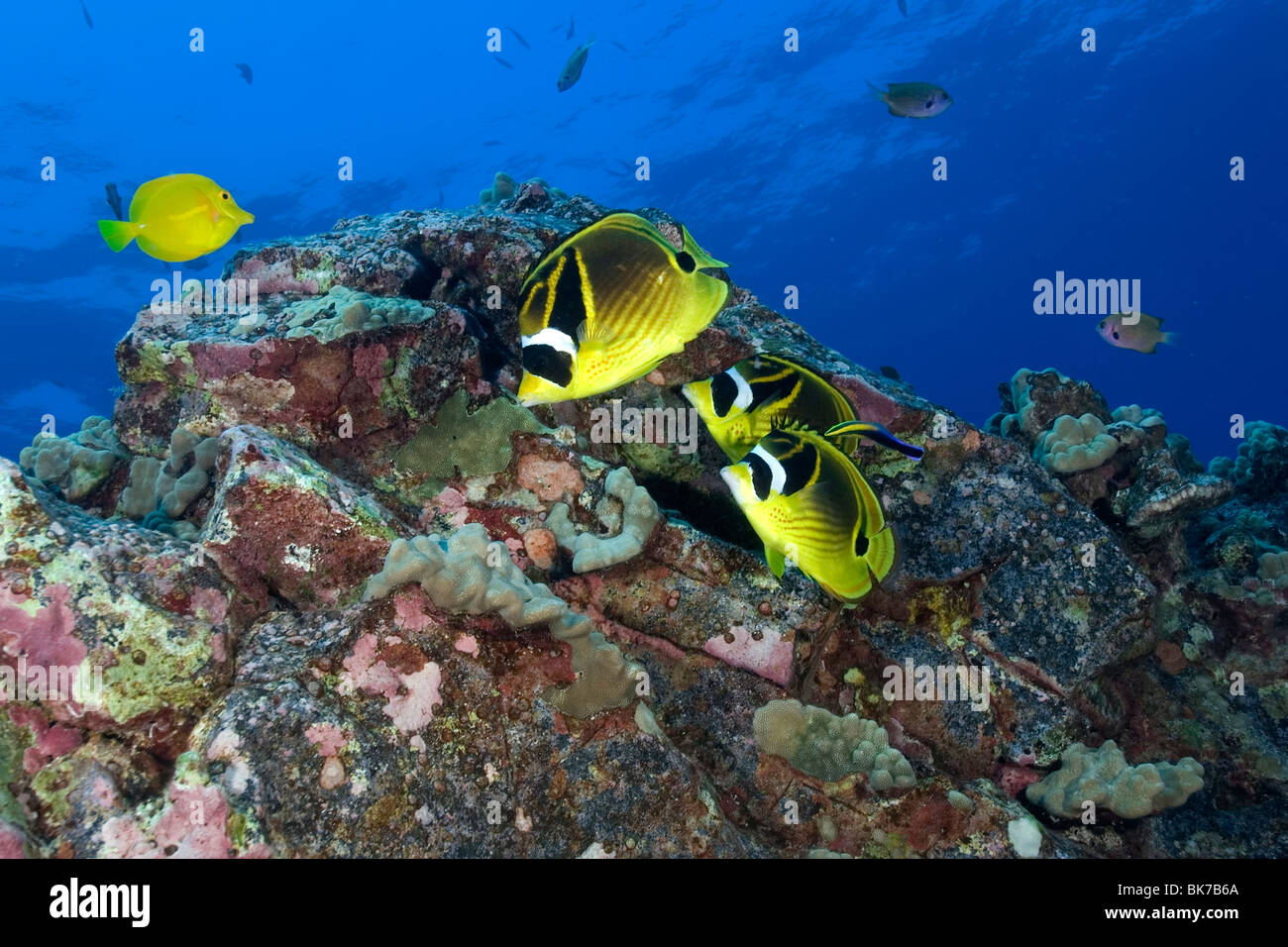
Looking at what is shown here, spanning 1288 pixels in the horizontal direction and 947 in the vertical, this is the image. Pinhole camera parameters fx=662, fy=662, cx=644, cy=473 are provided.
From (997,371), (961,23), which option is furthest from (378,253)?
(997,371)

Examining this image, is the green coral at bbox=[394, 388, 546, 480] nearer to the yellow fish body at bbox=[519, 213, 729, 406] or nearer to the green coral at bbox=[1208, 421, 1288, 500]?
the yellow fish body at bbox=[519, 213, 729, 406]

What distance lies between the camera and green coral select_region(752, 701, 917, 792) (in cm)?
324

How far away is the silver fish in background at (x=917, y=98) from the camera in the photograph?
8734 millimetres

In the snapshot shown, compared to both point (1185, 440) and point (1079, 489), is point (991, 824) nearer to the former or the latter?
point (1079, 489)

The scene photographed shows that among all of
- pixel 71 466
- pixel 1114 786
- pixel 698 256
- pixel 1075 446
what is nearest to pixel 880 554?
pixel 698 256

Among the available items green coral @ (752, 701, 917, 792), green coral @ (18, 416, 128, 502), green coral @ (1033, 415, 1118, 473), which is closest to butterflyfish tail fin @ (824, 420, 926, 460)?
green coral @ (752, 701, 917, 792)

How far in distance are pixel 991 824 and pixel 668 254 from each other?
3.11m

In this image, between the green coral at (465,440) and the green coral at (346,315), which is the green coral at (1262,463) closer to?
the green coral at (465,440)

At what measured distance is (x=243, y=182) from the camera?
4375cm

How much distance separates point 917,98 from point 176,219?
8.84 metres

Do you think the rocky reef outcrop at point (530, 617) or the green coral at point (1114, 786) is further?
the green coral at point (1114, 786)

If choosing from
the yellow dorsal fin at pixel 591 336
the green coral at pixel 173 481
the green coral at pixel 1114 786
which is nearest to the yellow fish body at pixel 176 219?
the green coral at pixel 173 481

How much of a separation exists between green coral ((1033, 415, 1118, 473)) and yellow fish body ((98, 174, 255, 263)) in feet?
17.7

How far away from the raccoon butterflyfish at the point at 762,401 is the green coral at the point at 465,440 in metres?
1.69
